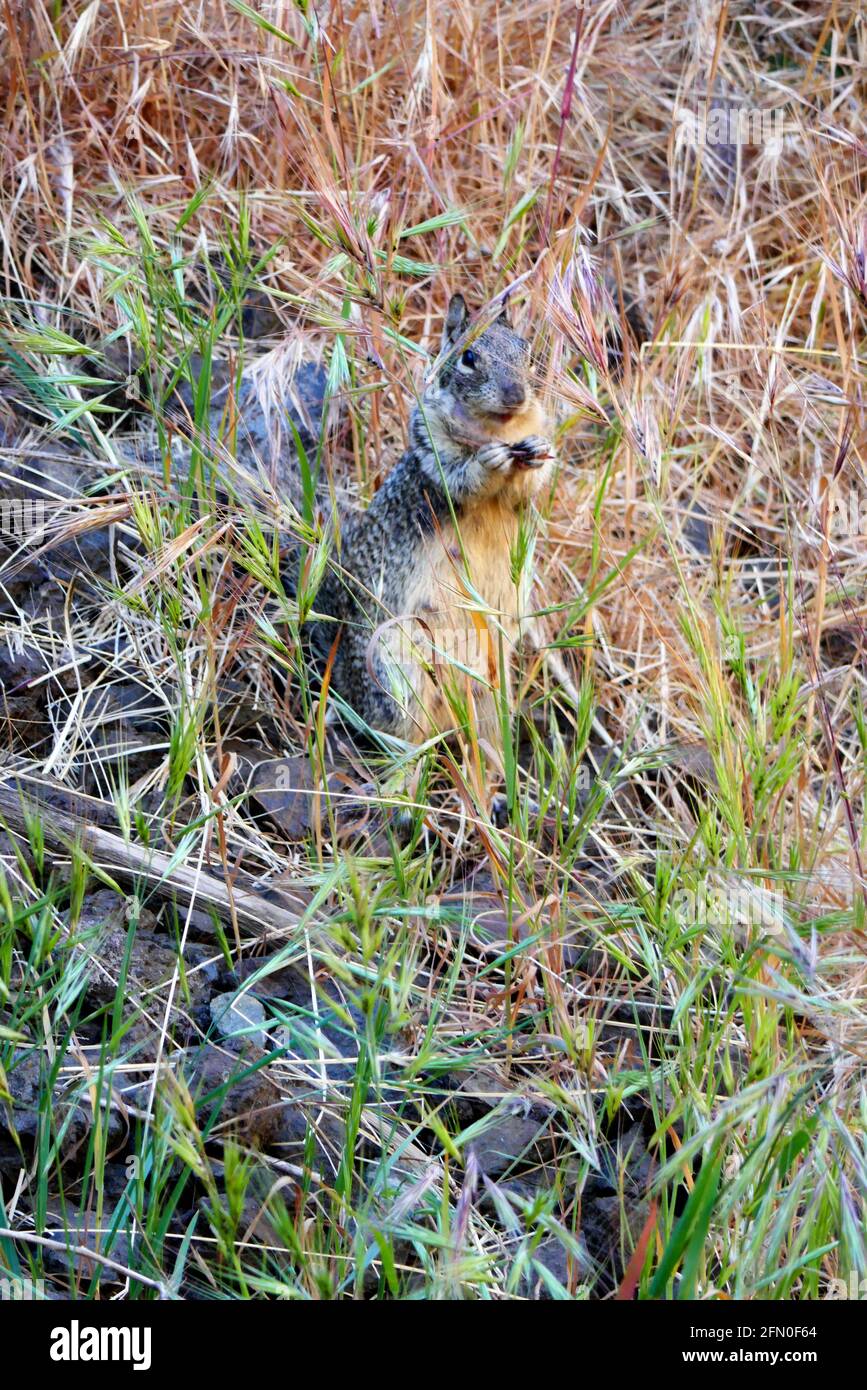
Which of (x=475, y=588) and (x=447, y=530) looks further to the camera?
(x=447, y=530)

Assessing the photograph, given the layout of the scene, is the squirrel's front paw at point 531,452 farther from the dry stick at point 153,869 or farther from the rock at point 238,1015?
the rock at point 238,1015

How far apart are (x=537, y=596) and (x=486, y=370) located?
672mm

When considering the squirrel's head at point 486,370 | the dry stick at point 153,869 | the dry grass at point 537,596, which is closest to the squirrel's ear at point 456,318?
the squirrel's head at point 486,370

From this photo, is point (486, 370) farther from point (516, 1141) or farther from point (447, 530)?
point (516, 1141)

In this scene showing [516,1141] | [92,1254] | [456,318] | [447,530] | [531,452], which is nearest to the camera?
[92,1254]

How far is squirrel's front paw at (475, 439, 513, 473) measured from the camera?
3426 millimetres

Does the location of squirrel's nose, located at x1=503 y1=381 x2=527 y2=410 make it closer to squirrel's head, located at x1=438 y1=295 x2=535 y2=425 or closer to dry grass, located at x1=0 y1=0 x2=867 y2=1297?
squirrel's head, located at x1=438 y1=295 x2=535 y2=425

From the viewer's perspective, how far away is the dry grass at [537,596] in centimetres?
228

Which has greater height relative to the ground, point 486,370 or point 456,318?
point 456,318

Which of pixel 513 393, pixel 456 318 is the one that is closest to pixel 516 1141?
pixel 513 393

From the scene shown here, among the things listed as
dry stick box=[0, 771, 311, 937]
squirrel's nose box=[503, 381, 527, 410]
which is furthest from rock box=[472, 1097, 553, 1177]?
squirrel's nose box=[503, 381, 527, 410]

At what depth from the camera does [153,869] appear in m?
2.96

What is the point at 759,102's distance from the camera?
4781mm
